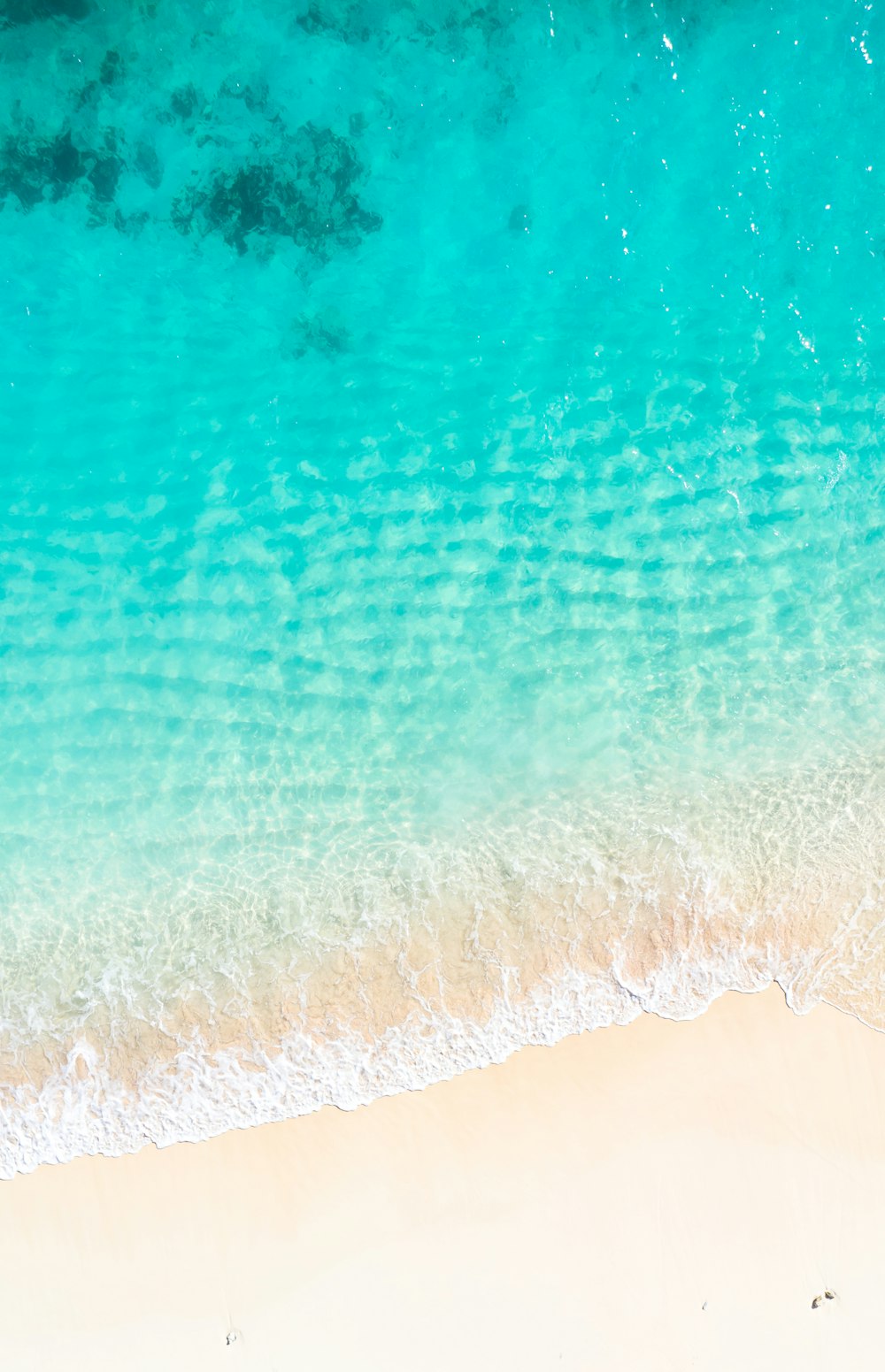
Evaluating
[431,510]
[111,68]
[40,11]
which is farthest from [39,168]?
[431,510]

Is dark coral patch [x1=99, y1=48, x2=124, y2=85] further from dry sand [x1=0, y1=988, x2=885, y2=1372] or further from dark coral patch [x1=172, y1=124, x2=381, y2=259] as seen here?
dry sand [x1=0, y1=988, x2=885, y2=1372]

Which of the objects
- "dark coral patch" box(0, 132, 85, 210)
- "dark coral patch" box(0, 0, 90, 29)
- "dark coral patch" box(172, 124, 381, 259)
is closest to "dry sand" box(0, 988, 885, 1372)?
"dark coral patch" box(172, 124, 381, 259)

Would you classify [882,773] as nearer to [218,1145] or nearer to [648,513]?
[648,513]

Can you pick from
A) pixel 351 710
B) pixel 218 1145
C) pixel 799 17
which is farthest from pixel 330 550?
pixel 799 17

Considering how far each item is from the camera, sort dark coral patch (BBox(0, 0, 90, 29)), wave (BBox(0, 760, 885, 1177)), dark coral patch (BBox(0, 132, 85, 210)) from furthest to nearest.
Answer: dark coral patch (BBox(0, 132, 85, 210))
dark coral patch (BBox(0, 0, 90, 29))
wave (BBox(0, 760, 885, 1177))

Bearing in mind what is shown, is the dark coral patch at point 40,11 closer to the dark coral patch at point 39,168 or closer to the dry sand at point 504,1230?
the dark coral patch at point 39,168

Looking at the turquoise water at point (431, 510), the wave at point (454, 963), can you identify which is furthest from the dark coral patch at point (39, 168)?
the wave at point (454, 963)
